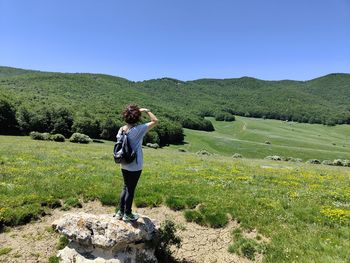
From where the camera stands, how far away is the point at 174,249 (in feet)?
39.4

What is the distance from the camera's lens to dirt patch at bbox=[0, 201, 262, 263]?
11.0 metres

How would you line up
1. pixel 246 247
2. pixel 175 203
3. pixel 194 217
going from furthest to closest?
pixel 175 203 → pixel 194 217 → pixel 246 247

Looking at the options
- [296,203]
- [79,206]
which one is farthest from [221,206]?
[79,206]

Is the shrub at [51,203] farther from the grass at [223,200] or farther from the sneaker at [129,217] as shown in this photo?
the sneaker at [129,217]

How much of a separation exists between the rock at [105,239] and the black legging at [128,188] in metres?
0.50

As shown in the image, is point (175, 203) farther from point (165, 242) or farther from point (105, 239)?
point (105, 239)

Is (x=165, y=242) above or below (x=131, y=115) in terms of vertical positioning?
below

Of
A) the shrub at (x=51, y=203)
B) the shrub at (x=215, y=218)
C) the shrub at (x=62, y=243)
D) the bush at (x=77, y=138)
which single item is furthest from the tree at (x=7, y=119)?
the shrub at (x=215, y=218)

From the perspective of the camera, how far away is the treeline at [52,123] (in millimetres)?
88875

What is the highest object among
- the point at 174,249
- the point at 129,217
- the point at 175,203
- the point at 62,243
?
the point at 129,217

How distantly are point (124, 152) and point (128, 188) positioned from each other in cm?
136

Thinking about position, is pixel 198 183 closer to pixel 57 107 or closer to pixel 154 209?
pixel 154 209

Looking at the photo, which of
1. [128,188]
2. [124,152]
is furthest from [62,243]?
[124,152]

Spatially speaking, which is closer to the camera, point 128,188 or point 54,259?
point 128,188
